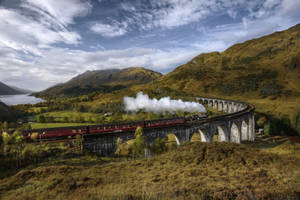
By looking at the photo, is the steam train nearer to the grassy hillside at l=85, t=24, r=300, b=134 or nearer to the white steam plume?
the white steam plume

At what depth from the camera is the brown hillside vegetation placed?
8500mm

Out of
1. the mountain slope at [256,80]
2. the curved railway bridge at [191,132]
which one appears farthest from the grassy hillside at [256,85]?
the curved railway bridge at [191,132]

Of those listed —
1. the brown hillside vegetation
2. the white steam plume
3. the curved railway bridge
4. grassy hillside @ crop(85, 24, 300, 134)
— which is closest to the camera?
the brown hillside vegetation

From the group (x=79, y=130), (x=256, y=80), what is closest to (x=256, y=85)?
(x=256, y=80)

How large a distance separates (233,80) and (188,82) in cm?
3938

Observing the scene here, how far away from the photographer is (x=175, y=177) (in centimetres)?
1202

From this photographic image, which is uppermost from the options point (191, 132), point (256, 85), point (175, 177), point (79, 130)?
point (256, 85)

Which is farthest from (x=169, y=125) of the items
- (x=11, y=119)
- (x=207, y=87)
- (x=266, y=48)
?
(x=266, y=48)

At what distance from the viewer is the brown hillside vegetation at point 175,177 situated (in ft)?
27.9

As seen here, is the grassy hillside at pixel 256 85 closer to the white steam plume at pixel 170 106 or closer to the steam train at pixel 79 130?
the white steam plume at pixel 170 106

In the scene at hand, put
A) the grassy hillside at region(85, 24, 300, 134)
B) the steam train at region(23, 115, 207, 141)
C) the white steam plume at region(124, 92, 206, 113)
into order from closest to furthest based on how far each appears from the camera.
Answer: the steam train at region(23, 115, 207, 141) → the white steam plume at region(124, 92, 206, 113) → the grassy hillside at region(85, 24, 300, 134)

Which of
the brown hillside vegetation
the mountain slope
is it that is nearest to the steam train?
the brown hillside vegetation

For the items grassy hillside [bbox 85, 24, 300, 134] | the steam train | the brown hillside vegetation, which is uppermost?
grassy hillside [bbox 85, 24, 300, 134]

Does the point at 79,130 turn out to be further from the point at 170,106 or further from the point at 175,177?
the point at 170,106
